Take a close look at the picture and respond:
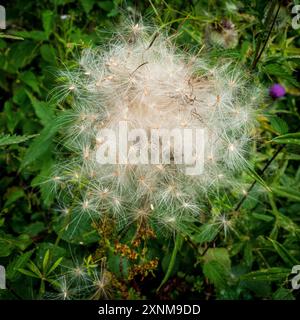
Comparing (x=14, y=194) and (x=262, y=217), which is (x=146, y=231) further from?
(x=14, y=194)

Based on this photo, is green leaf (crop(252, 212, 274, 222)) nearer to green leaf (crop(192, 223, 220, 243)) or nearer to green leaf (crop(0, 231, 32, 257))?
green leaf (crop(192, 223, 220, 243))

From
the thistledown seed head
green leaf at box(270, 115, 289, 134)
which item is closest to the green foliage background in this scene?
green leaf at box(270, 115, 289, 134)

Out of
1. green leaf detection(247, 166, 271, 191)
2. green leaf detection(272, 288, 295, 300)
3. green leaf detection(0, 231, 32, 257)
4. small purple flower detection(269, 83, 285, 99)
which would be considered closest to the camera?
green leaf detection(247, 166, 271, 191)

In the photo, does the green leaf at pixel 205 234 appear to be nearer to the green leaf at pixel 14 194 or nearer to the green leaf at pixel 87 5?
the green leaf at pixel 14 194

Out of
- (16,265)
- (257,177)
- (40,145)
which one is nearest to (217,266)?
(257,177)

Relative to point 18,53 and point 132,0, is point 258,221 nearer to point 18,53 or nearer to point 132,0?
point 132,0

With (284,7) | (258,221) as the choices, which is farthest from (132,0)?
(258,221)
